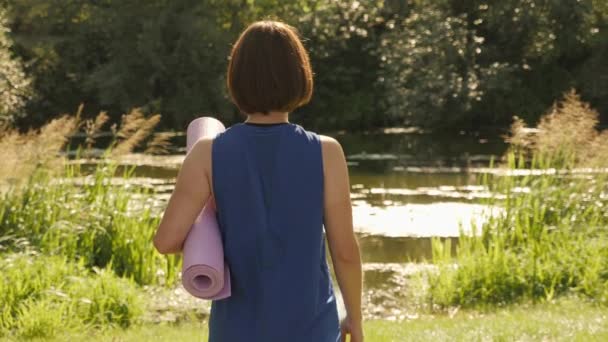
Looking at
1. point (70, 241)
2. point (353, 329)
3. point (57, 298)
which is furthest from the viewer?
point (70, 241)

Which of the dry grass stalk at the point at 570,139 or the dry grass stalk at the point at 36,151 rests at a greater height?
the dry grass stalk at the point at 570,139

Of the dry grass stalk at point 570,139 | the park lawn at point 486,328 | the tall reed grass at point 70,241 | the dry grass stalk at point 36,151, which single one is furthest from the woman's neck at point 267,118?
the dry grass stalk at point 570,139

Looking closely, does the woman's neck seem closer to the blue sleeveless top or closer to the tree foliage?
the blue sleeveless top

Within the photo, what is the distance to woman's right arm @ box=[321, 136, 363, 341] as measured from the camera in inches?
98.0

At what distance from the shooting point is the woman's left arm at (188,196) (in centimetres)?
248

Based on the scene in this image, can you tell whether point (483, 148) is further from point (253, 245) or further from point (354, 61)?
point (253, 245)

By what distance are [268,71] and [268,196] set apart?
0.30 meters

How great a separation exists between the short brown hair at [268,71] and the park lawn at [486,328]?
3977 millimetres

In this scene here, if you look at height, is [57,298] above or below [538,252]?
below

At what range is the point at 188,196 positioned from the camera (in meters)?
2.49

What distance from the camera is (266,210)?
247 centimetres

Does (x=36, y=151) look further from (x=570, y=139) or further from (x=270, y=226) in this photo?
(x=270, y=226)

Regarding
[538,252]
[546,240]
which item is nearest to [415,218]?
[546,240]

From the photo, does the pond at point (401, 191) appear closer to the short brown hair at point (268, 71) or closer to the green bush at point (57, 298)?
the green bush at point (57, 298)
